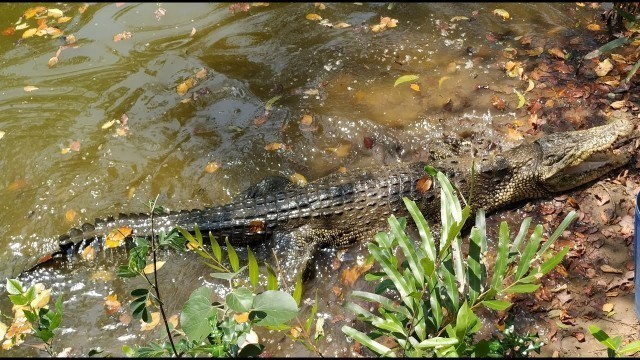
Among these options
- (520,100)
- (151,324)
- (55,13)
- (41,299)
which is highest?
(55,13)

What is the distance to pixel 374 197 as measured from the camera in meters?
4.90

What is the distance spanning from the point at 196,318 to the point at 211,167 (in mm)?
3569

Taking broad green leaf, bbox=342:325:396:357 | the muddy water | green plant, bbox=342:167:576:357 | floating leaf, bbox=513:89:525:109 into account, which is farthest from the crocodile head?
broad green leaf, bbox=342:325:396:357

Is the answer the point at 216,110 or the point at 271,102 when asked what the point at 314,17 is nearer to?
the point at 271,102

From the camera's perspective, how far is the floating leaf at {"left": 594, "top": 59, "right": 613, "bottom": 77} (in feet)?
19.1

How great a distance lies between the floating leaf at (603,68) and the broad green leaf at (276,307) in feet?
17.8

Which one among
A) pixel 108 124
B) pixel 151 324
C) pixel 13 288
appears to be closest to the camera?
pixel 13 288

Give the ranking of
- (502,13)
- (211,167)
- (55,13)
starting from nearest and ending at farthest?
(211,167) → (502,13) → (55,13)

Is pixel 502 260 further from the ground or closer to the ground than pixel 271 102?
further from the ground

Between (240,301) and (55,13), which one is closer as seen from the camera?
(240,301)

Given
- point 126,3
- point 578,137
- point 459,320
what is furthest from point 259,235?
point 126,3

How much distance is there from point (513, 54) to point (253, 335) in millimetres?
4922

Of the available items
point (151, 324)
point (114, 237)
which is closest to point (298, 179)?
point (114, 237)

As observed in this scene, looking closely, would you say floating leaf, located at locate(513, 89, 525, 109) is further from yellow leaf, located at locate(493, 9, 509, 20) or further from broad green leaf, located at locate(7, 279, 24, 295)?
broad green leaf, located at locate(7, 279, 24, 295)
